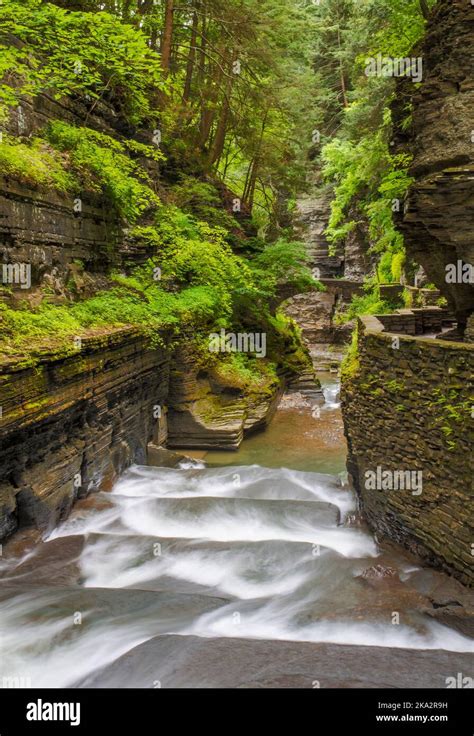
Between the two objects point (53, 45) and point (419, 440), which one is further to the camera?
point (53, 45)

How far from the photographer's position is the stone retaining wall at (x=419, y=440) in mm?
7219

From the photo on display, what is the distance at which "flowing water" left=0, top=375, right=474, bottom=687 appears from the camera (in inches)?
229

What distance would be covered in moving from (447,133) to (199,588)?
837 cm

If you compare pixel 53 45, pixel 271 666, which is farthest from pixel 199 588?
pixel 53 45

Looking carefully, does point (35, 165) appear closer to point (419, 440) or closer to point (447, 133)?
point (447, 133)

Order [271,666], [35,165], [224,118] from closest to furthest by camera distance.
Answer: [271,666] < [35,165] < [224,118]

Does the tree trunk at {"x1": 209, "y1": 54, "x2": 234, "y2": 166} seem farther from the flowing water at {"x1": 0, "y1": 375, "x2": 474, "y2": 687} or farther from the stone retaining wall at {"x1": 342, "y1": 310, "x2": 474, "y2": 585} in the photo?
the flowing water at {"x1": 0, "y1": 375, "x2": 474, "y2": 687}

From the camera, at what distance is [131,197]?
512 inches

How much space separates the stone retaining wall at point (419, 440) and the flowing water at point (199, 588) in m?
0.68

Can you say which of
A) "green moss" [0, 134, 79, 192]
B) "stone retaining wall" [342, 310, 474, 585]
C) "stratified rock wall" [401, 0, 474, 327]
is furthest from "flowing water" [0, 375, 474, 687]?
"green moss" [0, 134, 79, 192]

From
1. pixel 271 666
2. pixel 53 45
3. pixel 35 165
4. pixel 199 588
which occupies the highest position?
pixel 53 45

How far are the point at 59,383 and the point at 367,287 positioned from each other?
25.0 metres

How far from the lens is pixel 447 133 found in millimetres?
8273

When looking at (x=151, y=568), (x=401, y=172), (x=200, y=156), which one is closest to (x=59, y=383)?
(x=151, y=568)
